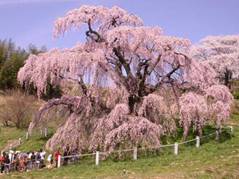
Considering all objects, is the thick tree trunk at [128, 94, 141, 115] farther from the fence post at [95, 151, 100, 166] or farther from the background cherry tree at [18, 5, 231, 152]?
the fence post at [95, 151, 100, 166]

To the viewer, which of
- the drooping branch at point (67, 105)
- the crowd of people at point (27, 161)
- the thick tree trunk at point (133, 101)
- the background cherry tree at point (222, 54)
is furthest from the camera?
the background cherry tree at point (222, 54)

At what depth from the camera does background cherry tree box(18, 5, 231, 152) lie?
26698 mm

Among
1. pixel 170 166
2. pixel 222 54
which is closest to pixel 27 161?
pixel 170 166

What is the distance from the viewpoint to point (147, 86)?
29234 mm

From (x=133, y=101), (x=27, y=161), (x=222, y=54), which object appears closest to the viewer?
(x=27, y=161)

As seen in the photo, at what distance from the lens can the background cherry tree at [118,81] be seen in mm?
26698

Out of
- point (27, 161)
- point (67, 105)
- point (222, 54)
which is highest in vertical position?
point (222, 54)

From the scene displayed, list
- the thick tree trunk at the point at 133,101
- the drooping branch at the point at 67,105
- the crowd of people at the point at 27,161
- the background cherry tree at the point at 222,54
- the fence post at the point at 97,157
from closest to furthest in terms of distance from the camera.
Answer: the fence post at the point at 97,157
the crowd of people at the point at 27,161
the drooping branch at the point at 67,105
the thick tree trunk at the point at 133,101
the background cherry tree at the point at 222,54

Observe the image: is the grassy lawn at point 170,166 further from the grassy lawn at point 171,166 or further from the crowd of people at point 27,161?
the crowd of people at point 27,161

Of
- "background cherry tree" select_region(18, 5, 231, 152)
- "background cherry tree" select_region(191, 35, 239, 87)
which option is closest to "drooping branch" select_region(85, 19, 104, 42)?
"background cherry tree" select_region(18, 5, 231, 152)

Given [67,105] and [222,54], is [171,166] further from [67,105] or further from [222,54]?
[222,54]

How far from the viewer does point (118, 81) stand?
27703mm

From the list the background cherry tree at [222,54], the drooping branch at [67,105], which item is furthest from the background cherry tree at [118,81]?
the background cherry tree at [222,54]

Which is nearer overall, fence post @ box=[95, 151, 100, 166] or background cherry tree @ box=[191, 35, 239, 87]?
fence post @ box=[95, 151, 100, 166]
